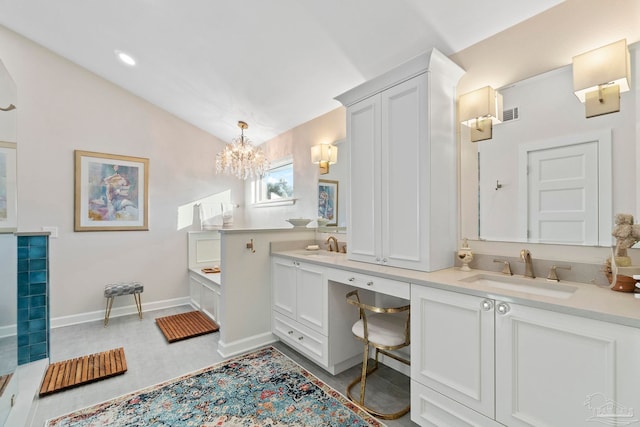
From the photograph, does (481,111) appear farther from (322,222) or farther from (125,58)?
(125,58)

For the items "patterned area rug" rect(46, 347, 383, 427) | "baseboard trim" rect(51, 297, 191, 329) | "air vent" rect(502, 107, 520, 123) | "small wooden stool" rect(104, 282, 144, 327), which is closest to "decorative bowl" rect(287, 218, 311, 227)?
"patterned area rug" rect(46, 347, 383, 427)

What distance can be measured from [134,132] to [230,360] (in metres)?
3.41

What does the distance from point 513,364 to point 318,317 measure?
4.72 ft

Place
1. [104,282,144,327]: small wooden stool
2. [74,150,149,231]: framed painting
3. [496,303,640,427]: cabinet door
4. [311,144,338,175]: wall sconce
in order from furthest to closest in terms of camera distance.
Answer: [74,150,149,231]: framed painting < [104,282,144,327]: small wooden stool < [311,144,338,175]: wall sconce < [496,303,640,427]: cabinet door

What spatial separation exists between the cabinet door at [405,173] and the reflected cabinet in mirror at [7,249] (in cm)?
261

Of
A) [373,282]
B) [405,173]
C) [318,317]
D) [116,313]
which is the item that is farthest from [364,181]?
[116,313]

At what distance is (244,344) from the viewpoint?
2.84 m

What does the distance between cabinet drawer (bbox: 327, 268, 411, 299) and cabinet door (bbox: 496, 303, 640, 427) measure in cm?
55

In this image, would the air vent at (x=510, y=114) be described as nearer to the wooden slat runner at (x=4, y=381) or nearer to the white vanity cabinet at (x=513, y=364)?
the white vanity cabinet at (x=513, y=364)

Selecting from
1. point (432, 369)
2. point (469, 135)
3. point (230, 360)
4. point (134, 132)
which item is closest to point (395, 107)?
point (469, 135)

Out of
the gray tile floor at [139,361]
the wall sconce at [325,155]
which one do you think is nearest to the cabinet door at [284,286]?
the gray tile floor at [139,361]

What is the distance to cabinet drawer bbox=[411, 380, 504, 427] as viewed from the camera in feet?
4.80

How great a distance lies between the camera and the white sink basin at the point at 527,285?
1.56 m

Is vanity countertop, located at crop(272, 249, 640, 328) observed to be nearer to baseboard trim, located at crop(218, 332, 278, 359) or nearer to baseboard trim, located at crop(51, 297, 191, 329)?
baseboard trim, located at crop(218, 332, 278, 359)
